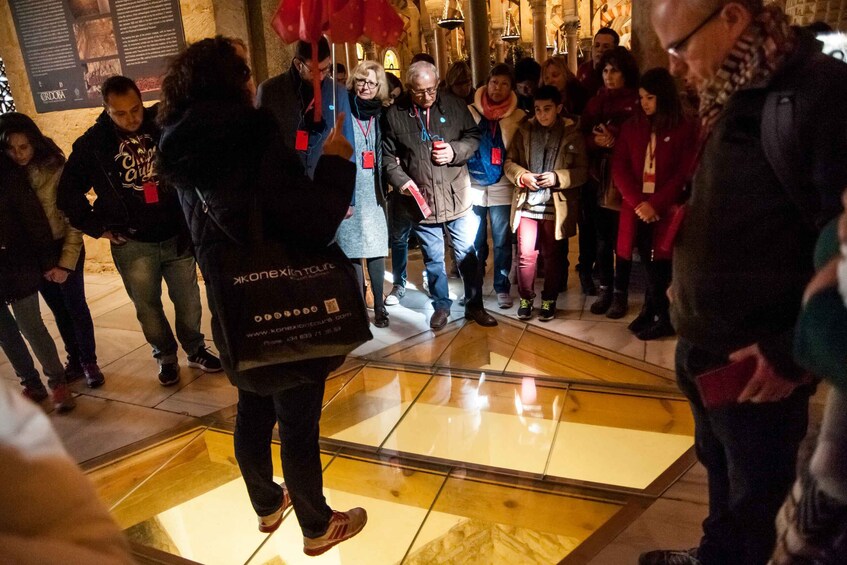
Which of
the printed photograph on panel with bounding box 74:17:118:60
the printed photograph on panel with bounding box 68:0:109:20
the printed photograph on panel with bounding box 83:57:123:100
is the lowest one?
the printed photograph on panel with bounding box 83:57:123:100

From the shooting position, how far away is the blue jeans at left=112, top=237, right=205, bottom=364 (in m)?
3.42

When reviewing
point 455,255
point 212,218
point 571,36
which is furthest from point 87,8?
point 571,36

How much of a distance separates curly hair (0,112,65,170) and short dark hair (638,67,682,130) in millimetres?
3348

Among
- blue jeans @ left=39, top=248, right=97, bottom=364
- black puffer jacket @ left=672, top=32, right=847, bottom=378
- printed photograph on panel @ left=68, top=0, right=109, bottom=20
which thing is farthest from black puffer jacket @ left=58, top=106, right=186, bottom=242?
black puffer jacket @ left=672, top=32, right=847, bottom=378

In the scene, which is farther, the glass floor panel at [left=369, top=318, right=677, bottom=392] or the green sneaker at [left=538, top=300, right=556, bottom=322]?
the green sneaker at [left=538, top=300, right=556, bottom=322]

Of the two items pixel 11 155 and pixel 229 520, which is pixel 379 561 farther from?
pixel 11 155

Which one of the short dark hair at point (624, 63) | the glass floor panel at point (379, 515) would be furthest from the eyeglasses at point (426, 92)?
the glass floor panel at point (379, 515)

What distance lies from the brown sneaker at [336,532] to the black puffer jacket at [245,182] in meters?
0.67

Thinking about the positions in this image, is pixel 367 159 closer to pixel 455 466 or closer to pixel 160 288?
pixel 160 288

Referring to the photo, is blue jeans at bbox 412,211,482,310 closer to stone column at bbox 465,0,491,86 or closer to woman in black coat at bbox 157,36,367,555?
woman in black coat at bbox 157,36,367,555

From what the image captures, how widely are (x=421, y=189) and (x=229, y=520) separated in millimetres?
2241

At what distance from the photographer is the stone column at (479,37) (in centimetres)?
843

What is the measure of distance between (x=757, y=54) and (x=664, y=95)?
2.44 meters

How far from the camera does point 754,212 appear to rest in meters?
1.24
